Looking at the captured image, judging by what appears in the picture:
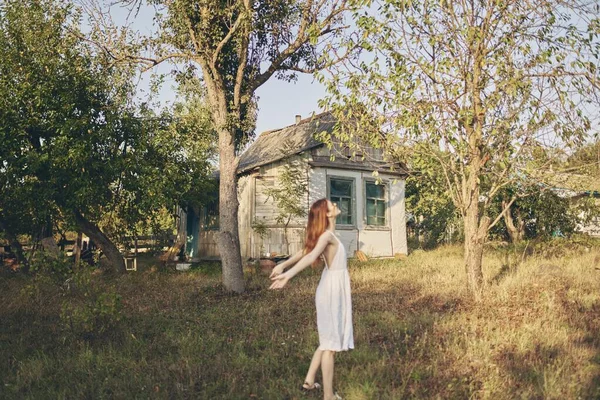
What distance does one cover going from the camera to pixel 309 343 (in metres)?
7.05

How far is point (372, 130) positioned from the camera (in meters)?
9.54

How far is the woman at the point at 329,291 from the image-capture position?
4809 mm

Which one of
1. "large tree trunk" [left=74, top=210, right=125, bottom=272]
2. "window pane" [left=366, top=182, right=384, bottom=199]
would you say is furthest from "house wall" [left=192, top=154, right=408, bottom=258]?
"large tree trunk" [left=74, top=210, right=125, bottom=272]

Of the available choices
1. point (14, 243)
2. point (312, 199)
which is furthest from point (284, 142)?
point (14, 243)

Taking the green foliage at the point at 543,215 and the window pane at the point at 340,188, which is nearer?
the window pane at the point at 340,188

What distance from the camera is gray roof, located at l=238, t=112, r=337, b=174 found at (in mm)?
17672

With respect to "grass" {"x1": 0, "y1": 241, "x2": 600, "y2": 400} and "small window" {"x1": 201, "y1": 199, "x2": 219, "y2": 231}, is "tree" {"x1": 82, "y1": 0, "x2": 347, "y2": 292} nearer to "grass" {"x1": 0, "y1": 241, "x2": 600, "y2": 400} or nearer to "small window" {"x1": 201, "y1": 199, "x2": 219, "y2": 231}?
"grass" {"x1": 0, "y1": 241, "x2": 600, "y2": 400}

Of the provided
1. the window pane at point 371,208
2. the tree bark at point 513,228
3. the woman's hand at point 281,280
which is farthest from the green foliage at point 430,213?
the woman's hand at point 281,280

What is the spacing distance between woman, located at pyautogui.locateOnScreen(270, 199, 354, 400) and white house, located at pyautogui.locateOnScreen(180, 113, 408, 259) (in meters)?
11.4

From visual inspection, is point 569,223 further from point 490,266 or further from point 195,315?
point 195,315

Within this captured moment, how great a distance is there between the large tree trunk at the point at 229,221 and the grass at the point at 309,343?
499 mm

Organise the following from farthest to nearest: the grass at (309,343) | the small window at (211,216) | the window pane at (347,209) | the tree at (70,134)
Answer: the small window at (211,216) < the window pane at (347,209) < the tree at (70,134) < the grass at (309,343)

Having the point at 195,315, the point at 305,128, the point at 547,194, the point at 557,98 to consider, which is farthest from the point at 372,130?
the point at 547,194

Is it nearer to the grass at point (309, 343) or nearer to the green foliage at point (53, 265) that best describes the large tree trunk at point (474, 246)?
the grass at point (309, 343)
